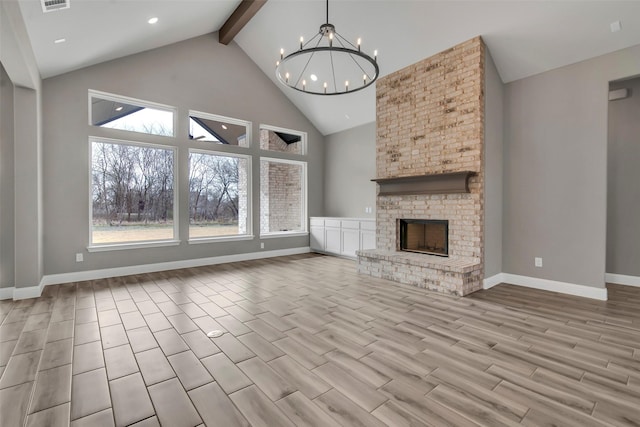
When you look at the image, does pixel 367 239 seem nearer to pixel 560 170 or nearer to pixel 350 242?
pixel 350 242

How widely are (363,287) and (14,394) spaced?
343cm

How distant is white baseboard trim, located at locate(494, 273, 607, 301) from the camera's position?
3.70 m

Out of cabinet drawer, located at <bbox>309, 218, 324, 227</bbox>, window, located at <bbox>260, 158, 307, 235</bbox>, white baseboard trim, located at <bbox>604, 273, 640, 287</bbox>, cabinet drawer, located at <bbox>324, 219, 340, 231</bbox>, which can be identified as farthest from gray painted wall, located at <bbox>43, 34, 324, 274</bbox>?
white baseboard trim, located at <bbox>604, 273, 640, 287</bbox>

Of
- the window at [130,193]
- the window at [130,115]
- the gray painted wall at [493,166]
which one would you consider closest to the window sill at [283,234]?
the window at [130,193]

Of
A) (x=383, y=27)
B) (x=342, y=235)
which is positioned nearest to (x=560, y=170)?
(x=383, y=27)

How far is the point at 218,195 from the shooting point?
6078mm

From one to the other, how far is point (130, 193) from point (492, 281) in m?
5.87

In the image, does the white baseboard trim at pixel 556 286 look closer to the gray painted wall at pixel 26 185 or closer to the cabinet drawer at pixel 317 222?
the cabinet drawer at pixel 317 222

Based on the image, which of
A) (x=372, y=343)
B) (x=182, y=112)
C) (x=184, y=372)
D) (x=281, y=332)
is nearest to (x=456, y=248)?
(x=372, y=343)

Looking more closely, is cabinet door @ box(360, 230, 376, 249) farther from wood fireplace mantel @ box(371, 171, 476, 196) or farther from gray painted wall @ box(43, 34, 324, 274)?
gray painted wall @ box(43, 34, 324, 274)

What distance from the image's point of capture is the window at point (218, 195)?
5.76 m

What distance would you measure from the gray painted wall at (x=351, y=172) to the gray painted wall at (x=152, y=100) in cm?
94

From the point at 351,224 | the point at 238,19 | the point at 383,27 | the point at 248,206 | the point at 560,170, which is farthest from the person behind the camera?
the point at 248,206

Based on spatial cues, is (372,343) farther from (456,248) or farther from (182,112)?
(182,112)
